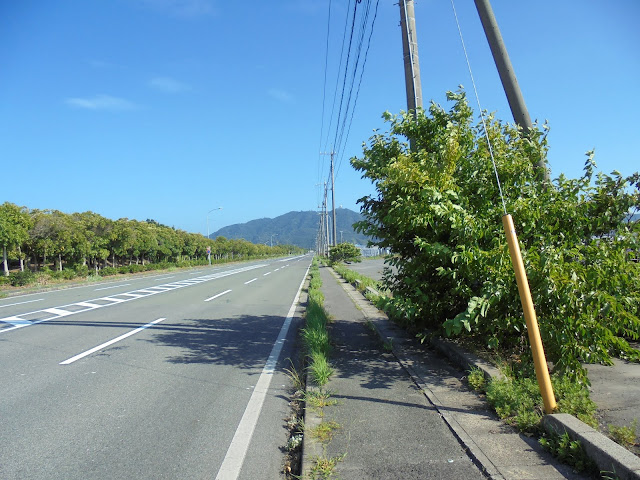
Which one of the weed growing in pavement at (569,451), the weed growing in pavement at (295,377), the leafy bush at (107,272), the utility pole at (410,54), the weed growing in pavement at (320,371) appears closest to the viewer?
the weed growing in pavement at (569,451)

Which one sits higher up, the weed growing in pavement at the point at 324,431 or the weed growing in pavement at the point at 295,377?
the weed growing in pavement at the point at 324,431

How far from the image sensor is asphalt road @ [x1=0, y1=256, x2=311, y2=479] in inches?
125

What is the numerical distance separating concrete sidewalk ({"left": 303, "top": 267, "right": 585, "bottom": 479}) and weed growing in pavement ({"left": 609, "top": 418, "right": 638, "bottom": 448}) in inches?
19.3

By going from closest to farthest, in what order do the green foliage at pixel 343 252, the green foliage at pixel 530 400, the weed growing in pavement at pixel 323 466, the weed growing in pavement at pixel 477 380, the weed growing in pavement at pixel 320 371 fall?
1. the weed growing in pavement at pixel 323 466
2. the green foliage at pixel 530 400
3. the weed growing in pavement at pixel 477 380
4. the weed growing in pavement at pixel 320 371
5. the green foliage at pixel 343 252

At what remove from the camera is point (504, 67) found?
5.33 m

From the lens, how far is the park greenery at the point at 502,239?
3.66 m

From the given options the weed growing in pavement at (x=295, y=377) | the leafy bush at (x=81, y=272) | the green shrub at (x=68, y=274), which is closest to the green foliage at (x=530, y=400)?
the weed growing in pavement at (x=295, y=377)

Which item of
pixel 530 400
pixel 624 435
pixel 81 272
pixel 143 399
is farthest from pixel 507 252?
pixel 81 272

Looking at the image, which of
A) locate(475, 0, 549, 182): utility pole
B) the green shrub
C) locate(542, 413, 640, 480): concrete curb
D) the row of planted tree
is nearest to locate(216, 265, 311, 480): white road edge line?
locate(542, 413, 640, 480): concrete curb

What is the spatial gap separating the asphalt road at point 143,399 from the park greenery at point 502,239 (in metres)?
2.02

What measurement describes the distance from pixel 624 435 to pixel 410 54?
231 inches

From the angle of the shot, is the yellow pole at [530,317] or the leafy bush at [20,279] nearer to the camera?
the yellow pole at [530,317]

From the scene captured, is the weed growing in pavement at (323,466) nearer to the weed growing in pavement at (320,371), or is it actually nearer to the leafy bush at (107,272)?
the weed growing in pavement at (320,371)

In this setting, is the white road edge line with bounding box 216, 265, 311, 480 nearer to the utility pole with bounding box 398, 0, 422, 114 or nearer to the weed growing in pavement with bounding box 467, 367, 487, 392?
the weed growing in pavement with bounding box 467, 367, 487, 392
